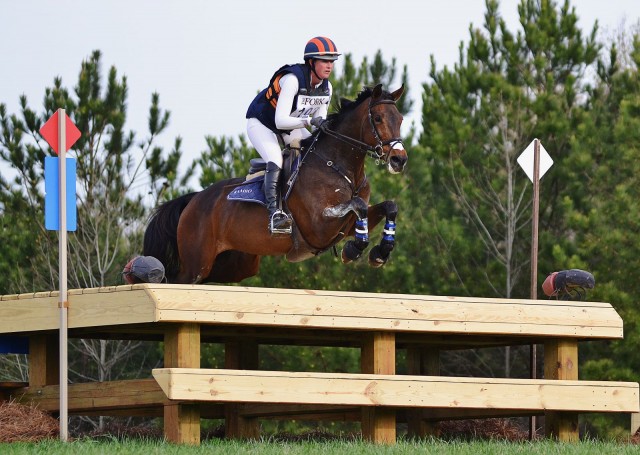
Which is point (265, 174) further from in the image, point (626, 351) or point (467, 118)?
point (467, 118)

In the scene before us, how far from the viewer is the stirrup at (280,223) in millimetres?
8938

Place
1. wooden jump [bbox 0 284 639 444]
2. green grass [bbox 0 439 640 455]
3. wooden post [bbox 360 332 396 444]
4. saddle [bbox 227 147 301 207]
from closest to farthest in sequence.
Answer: green grass [bbox 0 439 640 455] → wooden jump [bbox 0 284 639 444] → wooden post [bbox 360 332 396 444] → saddle [bbox 227 147 301 207]

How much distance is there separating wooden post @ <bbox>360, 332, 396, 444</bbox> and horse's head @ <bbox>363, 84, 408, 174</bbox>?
1134 millimetres

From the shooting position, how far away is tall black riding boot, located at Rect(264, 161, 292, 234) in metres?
8.94

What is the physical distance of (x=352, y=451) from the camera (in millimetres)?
7121

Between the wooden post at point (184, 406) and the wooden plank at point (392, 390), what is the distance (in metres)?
0.20

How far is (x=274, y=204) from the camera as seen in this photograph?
8992 mm

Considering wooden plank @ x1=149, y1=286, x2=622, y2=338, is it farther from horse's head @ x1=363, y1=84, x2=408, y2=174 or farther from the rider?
the rider

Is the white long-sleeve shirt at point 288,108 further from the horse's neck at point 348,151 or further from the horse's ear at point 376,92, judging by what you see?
the horse's ear at point 376,92

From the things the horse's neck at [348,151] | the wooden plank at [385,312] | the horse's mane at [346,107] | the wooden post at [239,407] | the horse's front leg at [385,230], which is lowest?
the wooden post at [239,407]

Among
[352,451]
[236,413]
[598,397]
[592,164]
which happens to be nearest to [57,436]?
[236,413]

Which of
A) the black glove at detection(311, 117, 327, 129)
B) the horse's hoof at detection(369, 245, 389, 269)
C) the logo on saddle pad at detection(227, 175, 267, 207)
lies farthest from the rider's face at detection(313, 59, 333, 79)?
the horse's hoof at detection(369, 245, 389, 269)

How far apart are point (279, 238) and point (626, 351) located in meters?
10.5

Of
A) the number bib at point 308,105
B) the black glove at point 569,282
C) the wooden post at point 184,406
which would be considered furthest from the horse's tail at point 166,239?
the black glove at point 569,282
